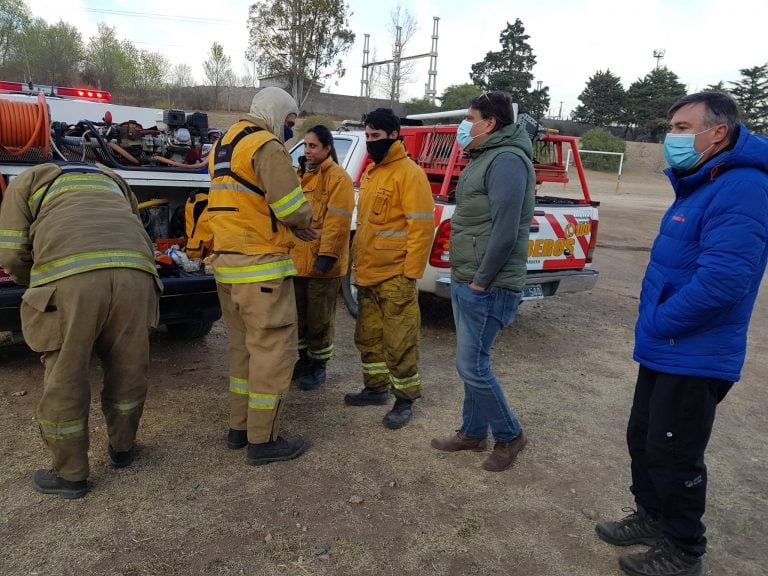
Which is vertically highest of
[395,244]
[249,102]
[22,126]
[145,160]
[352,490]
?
[249,102]

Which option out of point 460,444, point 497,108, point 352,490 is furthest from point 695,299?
point 352,490

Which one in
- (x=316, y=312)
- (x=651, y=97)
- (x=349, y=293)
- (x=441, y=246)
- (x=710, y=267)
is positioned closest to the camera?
(x=710, y=267)

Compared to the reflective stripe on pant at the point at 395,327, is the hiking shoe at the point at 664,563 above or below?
below

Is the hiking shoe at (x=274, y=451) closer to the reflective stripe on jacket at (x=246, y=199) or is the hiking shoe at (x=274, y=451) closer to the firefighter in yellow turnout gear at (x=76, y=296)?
the firefighter in yellow turnout gear at (x=76, y=296)

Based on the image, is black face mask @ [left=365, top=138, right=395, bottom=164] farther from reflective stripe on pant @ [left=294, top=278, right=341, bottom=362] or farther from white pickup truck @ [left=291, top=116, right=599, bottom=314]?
white pickup truck @ [left=291, top=116, right=599, bottom=314]

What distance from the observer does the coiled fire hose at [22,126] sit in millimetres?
3678

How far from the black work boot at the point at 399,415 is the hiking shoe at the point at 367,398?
25 centimetres

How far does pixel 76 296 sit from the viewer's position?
2754mm

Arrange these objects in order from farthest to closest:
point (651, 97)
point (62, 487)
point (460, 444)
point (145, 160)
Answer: point (651, 97) → point (145, 160) → point (460, 444) → point (62, 487)

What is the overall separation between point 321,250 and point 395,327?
0.75 m

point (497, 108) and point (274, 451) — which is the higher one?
point (497, 108)

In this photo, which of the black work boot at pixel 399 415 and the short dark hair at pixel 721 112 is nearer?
the short dark hair at pixel 721 112

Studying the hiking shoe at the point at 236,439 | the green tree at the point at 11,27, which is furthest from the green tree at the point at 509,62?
the hiking shoe at the point at 236,439

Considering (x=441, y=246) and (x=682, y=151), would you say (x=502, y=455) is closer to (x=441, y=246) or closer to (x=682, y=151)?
(x=682, y=151)
